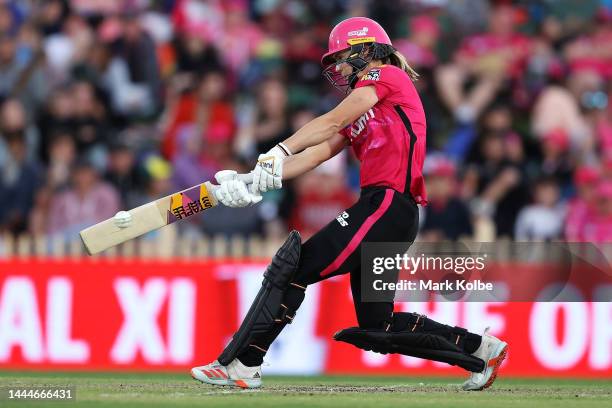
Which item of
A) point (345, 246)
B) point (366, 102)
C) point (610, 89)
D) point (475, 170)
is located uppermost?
point (610, 89)

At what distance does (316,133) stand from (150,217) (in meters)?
1.31

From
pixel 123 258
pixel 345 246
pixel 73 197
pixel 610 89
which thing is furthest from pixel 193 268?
pixel 610 89

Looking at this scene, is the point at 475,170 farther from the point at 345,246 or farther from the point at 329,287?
the point at 345,246

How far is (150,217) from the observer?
29.6 ft

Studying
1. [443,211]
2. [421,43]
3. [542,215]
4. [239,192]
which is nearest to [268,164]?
[239,192]

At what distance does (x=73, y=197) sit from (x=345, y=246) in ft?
22.0

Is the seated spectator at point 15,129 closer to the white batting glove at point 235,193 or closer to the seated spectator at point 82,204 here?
the seated spectator at point 82,204

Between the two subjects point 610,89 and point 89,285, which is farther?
point 610,89

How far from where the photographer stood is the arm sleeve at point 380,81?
8.74m

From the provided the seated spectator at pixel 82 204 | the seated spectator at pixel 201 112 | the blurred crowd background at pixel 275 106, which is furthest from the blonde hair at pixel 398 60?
the seated spectator at pixel 201 112

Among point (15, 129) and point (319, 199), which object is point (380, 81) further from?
point (15, 129)

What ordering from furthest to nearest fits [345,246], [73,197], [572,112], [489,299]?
[572,112]
[73,197]
[489,299]
[345,246]

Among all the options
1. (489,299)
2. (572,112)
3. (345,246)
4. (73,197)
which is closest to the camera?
(345,246)

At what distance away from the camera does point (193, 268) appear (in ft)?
43.4
